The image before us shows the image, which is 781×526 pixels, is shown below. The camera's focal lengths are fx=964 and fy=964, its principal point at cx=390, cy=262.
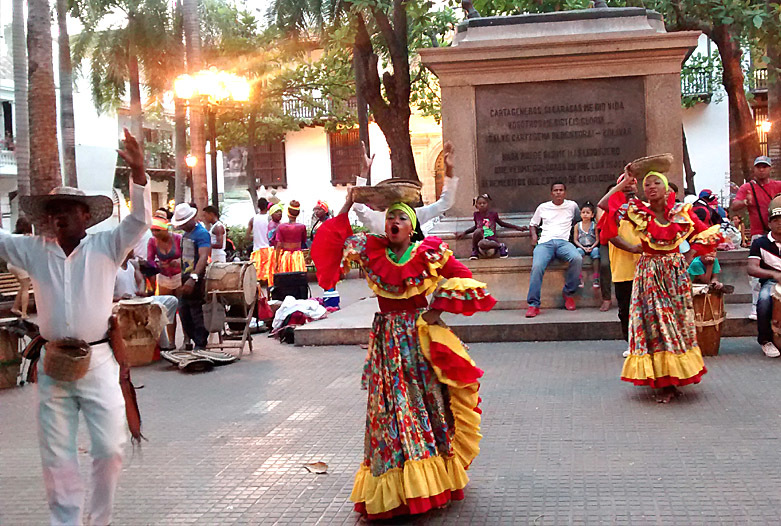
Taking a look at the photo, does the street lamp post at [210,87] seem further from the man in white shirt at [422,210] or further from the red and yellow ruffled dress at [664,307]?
the man in white shirt at [422,210]

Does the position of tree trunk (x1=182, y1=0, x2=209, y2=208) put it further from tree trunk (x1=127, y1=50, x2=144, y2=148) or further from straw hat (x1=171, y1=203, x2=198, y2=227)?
straw hat (x1=171, y1=203, x2=198, y2=227)

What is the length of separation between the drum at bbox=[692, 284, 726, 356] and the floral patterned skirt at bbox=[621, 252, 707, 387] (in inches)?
55.5

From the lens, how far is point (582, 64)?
1245 centimetres

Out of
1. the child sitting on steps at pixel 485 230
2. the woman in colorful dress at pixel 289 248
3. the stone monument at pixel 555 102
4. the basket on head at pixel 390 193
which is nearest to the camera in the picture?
the basket on head at pixel 390 193

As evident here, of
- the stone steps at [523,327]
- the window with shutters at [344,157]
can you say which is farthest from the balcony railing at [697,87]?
the stone steps at [523,327]

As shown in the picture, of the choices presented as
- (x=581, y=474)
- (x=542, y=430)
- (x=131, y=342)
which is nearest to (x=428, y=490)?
(x=581, y=474)

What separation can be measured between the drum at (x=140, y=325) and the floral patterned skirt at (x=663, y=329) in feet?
18.1

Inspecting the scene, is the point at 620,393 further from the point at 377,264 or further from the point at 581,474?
the point at 377,264

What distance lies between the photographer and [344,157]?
4591cm

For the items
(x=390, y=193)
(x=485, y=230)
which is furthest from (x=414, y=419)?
(x=485, y=230)

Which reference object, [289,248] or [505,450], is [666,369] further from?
[289,248]

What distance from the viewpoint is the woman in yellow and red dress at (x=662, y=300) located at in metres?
7.61

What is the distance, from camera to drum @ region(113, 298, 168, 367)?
10.9 meters

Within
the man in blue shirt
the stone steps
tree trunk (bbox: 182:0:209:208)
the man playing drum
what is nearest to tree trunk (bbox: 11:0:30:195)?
tree trunk (bbox: 182:0:209:208)
